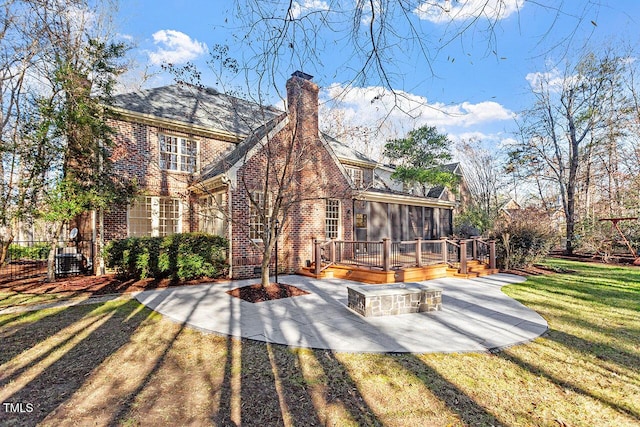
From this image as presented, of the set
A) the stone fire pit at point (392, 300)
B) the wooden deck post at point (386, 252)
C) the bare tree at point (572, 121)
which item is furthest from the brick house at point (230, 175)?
the bare tree at point (572, 121)

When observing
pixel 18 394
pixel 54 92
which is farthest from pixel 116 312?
pixel 54 92

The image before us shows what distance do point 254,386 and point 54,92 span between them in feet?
36.3

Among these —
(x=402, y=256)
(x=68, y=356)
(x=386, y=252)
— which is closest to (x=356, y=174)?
(x=402, y=256)

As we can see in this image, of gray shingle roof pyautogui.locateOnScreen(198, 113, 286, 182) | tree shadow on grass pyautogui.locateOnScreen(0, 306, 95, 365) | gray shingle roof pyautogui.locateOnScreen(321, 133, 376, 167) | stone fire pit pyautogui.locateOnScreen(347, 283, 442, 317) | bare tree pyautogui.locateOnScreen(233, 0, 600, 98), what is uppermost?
gray shingle roof pyautogui.locateOnScreen(321, 133, 376, 167)

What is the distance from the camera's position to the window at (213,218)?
11.1m

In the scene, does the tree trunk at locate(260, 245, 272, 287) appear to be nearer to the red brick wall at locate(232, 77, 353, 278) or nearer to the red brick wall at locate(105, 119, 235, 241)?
the red brick wall at locate(232, 77, 353, 278)

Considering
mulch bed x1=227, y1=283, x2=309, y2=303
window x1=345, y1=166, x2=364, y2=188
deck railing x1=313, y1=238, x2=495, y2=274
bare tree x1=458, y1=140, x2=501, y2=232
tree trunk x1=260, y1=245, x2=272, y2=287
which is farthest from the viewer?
bare tree x1=458, y1=140, x2=501, y2=232

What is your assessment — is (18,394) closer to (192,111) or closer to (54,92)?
(54,92)

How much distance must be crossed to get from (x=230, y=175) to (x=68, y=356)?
6944 millimetres

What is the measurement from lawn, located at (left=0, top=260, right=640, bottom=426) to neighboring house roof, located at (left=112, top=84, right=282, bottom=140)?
8.32 m

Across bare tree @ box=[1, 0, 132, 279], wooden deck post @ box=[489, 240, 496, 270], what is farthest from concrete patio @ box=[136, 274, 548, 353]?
bare tree @ box=[1, 0, 132, 279]

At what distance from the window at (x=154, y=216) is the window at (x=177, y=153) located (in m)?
1.34

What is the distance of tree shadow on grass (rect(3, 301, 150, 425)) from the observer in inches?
121

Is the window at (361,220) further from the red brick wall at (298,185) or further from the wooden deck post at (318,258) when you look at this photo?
the wooden deck post at (318,258)
